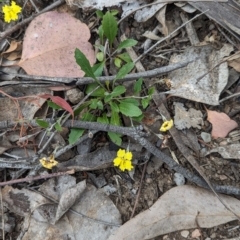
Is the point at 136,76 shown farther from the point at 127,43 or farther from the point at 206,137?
the point at 206,137

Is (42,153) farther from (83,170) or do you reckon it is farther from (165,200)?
(165,200)

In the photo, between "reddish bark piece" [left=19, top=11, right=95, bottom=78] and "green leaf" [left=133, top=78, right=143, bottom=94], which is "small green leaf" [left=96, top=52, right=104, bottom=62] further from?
"green leaf" [left=133, top=78, right=143, bottom=94]

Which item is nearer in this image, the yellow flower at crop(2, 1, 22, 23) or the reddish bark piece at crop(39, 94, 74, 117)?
the reddish bark piece at crop(39, 94, 74, 117)

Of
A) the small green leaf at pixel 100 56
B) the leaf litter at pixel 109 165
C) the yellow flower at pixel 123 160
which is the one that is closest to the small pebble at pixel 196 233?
the leaf litter at pixel 109 165

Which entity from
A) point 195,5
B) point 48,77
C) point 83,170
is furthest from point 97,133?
point 195,5

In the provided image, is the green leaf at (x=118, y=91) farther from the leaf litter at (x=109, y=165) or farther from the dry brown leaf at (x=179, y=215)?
the dry brown leaf at (x=179, y=215)

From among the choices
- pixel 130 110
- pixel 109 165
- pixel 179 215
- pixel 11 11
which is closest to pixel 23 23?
pixel 11 11

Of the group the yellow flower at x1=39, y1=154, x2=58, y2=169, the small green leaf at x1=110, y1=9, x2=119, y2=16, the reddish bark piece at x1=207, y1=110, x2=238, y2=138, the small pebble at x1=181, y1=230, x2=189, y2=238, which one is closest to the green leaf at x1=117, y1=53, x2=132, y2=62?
the small green leaf at x1=110, y1=9, x2=119, y2=16
